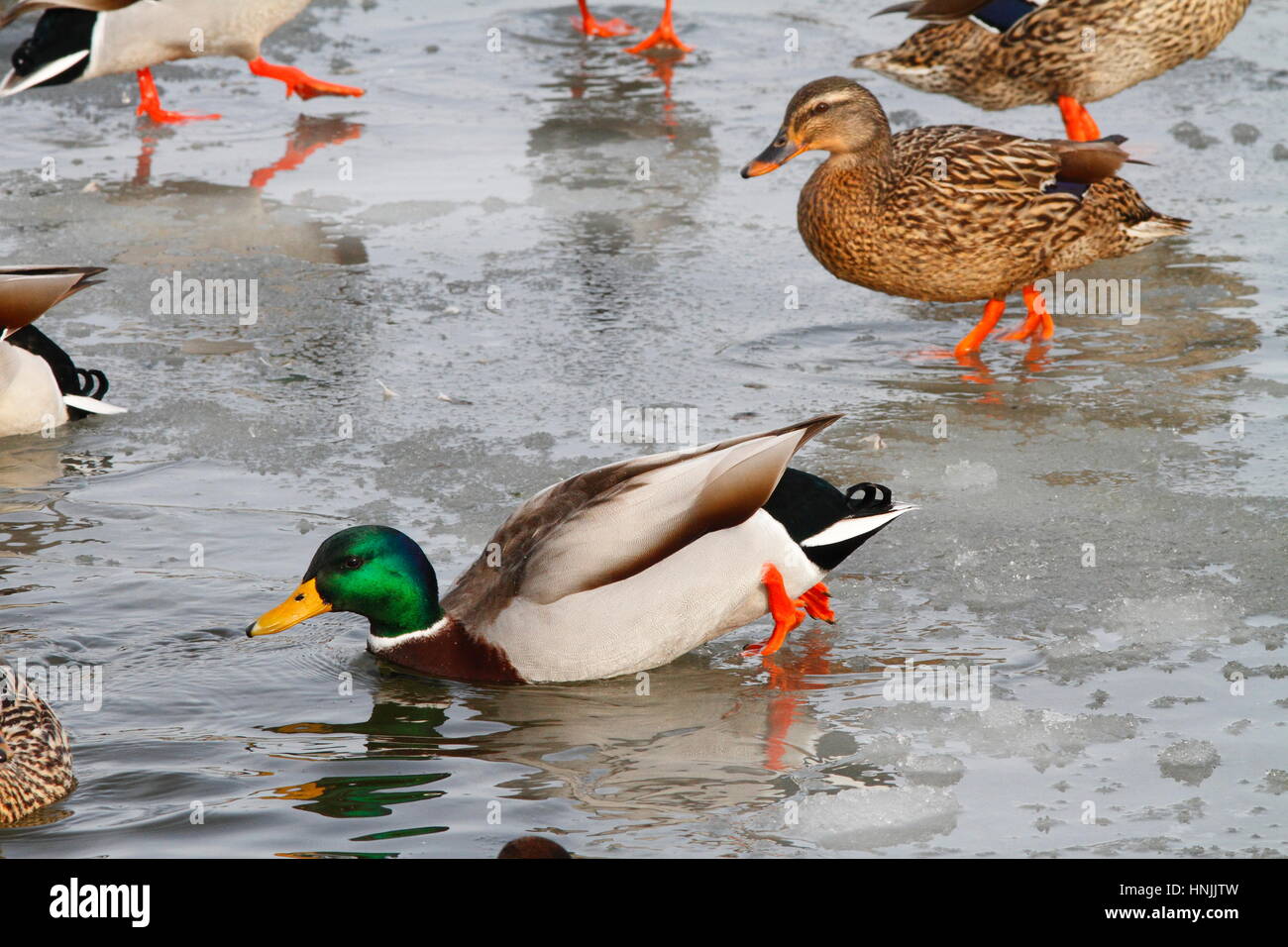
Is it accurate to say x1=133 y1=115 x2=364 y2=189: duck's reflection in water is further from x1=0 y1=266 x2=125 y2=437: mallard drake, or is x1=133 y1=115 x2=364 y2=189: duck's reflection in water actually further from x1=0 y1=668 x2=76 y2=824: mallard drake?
x1=0 y1=668 x2=76 y2=824: mallard drake

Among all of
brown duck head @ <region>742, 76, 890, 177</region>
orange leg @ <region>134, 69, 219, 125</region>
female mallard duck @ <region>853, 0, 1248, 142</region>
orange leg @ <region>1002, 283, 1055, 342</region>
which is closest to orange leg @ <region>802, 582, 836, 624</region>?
brown duck head @ <region>742, 76, 890, 177</region>

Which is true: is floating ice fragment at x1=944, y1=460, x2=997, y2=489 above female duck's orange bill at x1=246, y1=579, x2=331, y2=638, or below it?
below

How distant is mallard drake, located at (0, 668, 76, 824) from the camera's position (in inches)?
162

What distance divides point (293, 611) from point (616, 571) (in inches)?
33.2

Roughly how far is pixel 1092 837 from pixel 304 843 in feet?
Result: 5.47

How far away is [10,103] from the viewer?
1056 cm

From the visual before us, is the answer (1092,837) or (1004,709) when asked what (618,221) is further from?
(1092,837)

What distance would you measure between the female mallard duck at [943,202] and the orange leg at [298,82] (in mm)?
3863

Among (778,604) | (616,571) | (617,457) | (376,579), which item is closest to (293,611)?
(376,579)

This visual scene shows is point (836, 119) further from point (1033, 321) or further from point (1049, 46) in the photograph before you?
point (1049, 46)

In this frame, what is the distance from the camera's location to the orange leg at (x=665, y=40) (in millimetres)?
11039

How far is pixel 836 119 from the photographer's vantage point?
691 centimetres
